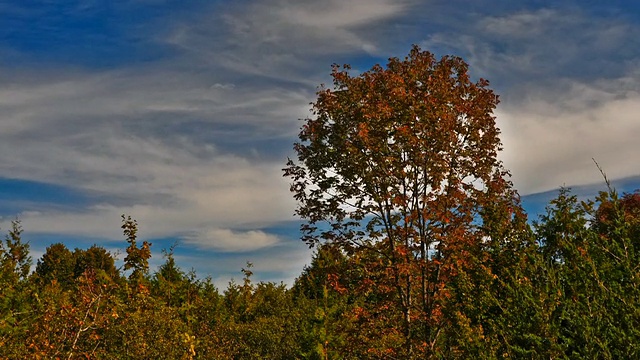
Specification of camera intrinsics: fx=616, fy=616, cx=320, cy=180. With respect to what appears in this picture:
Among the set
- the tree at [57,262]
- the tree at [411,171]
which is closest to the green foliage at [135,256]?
the tree at [411,171]

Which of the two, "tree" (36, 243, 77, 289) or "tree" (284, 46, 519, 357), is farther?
"tree" (36, 243, 77, 289)

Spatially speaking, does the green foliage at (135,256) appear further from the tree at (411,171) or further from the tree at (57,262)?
the tree at (57,262)

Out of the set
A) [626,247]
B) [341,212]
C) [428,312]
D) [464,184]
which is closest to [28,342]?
[341,212]

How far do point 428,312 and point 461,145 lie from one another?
3933 millimetres

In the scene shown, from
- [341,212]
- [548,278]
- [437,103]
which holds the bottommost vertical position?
[548,278]

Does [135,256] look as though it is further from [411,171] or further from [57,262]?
[57,262]

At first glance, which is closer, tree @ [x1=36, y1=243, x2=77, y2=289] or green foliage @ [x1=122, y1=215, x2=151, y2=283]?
green foliage @ [x1=122, y1=215, x2=151, y2=283]

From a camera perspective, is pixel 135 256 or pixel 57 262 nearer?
pixel 135 256

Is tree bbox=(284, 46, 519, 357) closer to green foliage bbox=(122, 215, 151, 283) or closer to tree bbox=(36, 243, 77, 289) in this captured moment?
green foliage bbox=(122, 215, 151, 283)

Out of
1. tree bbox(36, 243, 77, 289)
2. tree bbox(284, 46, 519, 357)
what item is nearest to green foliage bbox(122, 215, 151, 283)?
tree bbox(284, 46, 519, 357)

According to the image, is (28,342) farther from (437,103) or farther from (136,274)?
(437,103)

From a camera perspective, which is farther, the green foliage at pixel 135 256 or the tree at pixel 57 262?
the tree at pixel 57 262

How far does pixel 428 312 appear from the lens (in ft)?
44.8

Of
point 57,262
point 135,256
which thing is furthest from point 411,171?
point 57,262
